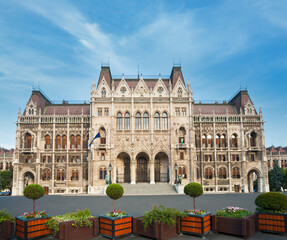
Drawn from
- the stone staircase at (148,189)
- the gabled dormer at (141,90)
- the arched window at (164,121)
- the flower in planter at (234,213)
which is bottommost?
the stone staircase at (148,189)

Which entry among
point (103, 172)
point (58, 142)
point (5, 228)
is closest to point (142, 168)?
point (103, 172)

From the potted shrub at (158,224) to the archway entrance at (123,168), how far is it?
133ft

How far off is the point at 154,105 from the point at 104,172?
16770mm

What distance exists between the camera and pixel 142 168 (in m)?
54.8

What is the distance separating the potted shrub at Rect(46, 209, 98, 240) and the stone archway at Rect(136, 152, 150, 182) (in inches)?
1603

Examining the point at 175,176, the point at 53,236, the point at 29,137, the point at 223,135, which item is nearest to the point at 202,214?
the point at 53,236

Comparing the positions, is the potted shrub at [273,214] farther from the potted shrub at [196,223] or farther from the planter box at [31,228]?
the planter box at [31,228]

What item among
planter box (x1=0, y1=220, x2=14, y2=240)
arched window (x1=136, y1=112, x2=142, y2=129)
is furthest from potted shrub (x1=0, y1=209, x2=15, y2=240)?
arched window (x1=136, y1=112, x2=142, y2=129)

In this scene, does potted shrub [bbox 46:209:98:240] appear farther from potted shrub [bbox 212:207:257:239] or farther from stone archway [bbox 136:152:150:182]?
stone archway [bbox 136:152:150:182]

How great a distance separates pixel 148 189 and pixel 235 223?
34.5 meters

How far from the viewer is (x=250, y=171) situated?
56.8 m

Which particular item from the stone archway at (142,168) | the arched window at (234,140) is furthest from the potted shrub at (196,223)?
the arched window at (234,140)

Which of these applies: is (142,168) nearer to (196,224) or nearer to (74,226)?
(196,224)

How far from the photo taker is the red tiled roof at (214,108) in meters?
60.5
